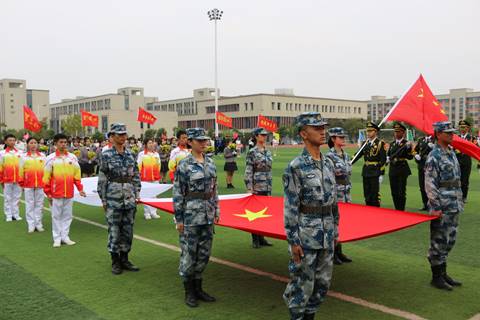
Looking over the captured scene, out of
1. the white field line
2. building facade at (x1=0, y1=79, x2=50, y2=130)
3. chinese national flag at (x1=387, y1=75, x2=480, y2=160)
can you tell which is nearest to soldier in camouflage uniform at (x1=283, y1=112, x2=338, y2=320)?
the white field line

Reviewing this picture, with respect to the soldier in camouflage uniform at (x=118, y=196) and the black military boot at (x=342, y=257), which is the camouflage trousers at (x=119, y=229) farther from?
the black military boot at (x=342, y=257)

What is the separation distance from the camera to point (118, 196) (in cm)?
617

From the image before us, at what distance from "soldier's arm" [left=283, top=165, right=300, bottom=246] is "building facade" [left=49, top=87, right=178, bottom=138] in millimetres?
96694

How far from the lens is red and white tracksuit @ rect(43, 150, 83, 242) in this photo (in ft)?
25.0

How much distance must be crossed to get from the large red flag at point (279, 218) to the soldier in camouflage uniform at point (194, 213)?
0.62 metres

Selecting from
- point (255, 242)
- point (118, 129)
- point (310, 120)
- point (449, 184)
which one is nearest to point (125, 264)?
point (118, 129)

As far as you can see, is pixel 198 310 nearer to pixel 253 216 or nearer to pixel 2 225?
pixel 253 216

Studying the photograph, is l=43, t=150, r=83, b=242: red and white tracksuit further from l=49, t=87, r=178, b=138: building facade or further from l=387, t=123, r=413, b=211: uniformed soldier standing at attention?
l=49, t=87, r=178, b=138: building facade

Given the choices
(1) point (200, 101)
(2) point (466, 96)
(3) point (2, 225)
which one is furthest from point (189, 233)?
(2) point (466, 96)

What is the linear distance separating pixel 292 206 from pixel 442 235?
2.41 meters

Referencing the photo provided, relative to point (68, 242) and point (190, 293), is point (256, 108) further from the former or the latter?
point (190, 293)

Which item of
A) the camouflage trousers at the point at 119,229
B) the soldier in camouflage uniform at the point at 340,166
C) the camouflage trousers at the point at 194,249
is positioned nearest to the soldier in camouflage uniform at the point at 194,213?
the camouflage trousers at the point at 194,249

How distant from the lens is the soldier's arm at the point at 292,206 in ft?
12.5

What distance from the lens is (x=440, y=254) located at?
206 inches
